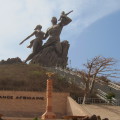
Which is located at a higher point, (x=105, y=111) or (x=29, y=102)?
(x=29, y=102)

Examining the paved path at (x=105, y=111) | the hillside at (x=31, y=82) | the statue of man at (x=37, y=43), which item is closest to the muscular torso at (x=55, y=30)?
the statue of man at (x=37, y=43)

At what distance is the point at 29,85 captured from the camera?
1261 inches

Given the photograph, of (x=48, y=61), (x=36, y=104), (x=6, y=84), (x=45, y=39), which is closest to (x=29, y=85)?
(x=6, y=84)

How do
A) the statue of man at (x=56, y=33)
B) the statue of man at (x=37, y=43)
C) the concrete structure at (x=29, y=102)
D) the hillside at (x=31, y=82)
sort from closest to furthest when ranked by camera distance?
the concrete structure at (x=29, y=102), the hillside at (x=31, y=82), the statue of man at (x=56, y=33), the statue of man at (x=37, y=43)

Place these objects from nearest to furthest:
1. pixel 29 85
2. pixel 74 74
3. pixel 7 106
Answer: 1. pixel 7 106
2. pixel 29 85
3. pixel 74 74

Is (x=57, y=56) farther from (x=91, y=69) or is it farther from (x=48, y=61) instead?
(x=91, y=69)

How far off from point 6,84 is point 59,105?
7.15 m

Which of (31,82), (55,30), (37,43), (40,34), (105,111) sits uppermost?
(55,30)

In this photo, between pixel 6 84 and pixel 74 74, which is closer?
pixel 6 84

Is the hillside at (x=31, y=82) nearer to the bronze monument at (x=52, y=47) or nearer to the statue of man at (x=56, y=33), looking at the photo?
the bronze monument at (x=52, y=47)

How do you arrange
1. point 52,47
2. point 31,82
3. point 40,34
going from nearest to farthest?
1. point 31,82
2. point 52,47
3. point 40,34

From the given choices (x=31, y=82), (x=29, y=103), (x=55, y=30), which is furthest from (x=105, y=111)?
(x=55, y=30)

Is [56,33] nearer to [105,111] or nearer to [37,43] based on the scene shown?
[37,43]

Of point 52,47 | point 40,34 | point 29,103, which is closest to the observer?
point 29,103
